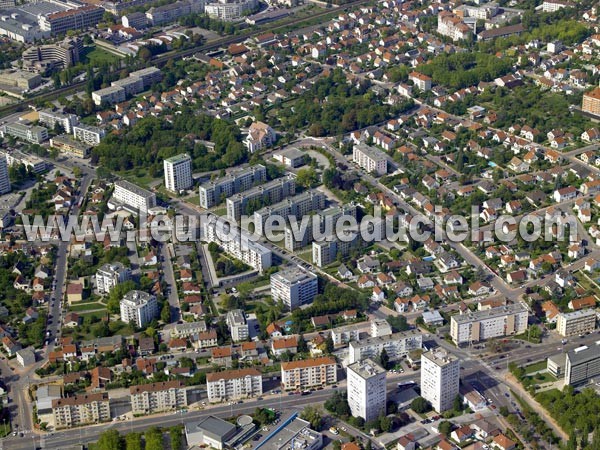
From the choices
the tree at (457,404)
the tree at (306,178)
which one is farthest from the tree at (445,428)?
the tree at (306,178)

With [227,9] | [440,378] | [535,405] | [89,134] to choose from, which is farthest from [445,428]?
[227,9]

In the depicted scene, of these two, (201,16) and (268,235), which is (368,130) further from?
(201,16)

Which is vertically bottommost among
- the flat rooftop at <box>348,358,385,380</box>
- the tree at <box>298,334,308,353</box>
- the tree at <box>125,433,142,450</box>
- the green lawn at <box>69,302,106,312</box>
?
the green lawn at <box>69,302,106,312</box>

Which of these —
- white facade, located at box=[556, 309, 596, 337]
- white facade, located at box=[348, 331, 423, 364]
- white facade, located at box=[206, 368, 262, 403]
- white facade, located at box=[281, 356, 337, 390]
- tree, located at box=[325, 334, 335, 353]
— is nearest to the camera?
white facade, located at box=[206, 368, 262, 403]

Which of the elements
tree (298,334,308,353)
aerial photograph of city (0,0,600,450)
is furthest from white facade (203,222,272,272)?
tree (298,334,308,353)

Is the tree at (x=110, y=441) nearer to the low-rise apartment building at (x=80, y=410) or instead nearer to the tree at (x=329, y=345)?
the low-rise apartment building at (x=80, y=410)

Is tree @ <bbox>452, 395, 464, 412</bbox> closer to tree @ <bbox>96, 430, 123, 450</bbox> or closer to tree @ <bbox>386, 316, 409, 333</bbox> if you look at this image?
tree @ <bbox>386, 316, 409, 333</bbox>
